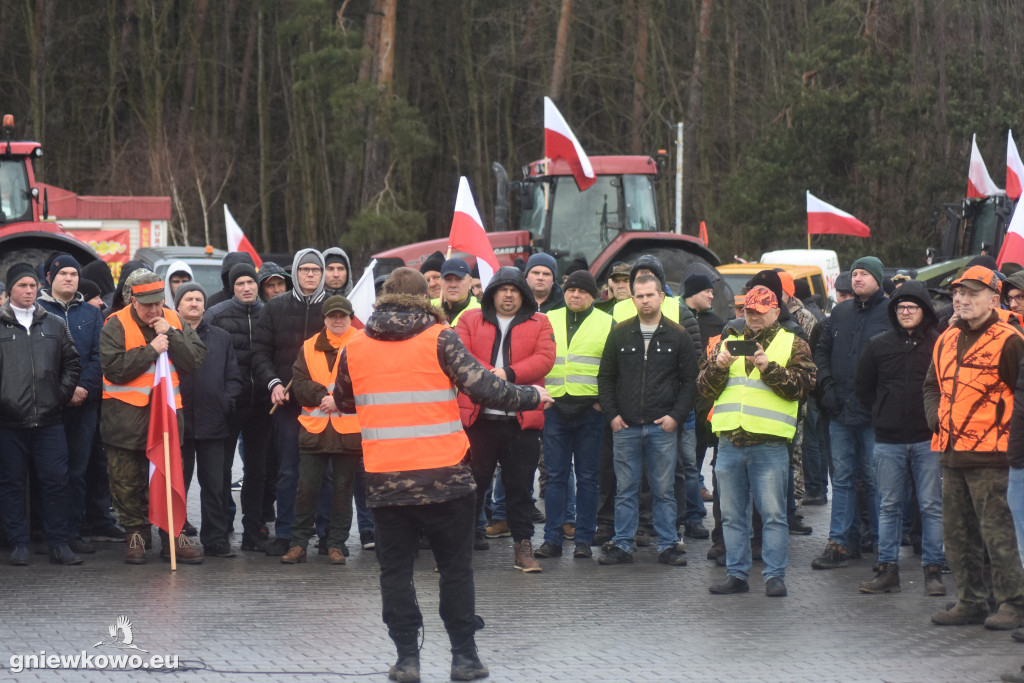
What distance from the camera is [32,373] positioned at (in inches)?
353

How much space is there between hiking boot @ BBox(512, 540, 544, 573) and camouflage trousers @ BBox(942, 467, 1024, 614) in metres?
2.60

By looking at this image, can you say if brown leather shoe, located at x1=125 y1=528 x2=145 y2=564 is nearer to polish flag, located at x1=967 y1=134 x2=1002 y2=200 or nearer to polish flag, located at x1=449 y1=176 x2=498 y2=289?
polish flag, located at x1=449 y1=176 x2=498 y2=289

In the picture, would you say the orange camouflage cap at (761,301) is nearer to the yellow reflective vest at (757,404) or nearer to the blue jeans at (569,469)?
the yellow reflective vest at (757,404)

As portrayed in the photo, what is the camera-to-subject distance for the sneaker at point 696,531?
10.3 metres

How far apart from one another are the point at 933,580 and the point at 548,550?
2.56 meters

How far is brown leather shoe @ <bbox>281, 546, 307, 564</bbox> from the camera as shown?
908cm

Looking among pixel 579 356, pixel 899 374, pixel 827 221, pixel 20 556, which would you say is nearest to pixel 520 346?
pixel 579 356

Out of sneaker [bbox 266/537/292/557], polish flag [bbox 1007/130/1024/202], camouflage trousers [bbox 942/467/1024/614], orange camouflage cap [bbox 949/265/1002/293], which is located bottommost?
sneaker [bbox 266/537/292/557]

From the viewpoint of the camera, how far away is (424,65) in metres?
42.1

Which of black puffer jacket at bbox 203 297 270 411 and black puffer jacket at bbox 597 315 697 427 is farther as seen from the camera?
black puffer jacket at bbox 203 297 270 411

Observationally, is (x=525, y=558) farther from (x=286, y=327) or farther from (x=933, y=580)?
(x=933, y=580)

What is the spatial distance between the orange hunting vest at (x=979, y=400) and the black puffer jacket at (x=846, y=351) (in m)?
1.36

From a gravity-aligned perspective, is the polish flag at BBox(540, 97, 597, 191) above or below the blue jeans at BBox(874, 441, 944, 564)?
above

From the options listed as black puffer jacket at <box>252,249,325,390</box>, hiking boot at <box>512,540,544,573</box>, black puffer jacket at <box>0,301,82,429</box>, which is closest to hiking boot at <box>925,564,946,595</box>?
hiking boot at <box>512,540,544,573</box>
